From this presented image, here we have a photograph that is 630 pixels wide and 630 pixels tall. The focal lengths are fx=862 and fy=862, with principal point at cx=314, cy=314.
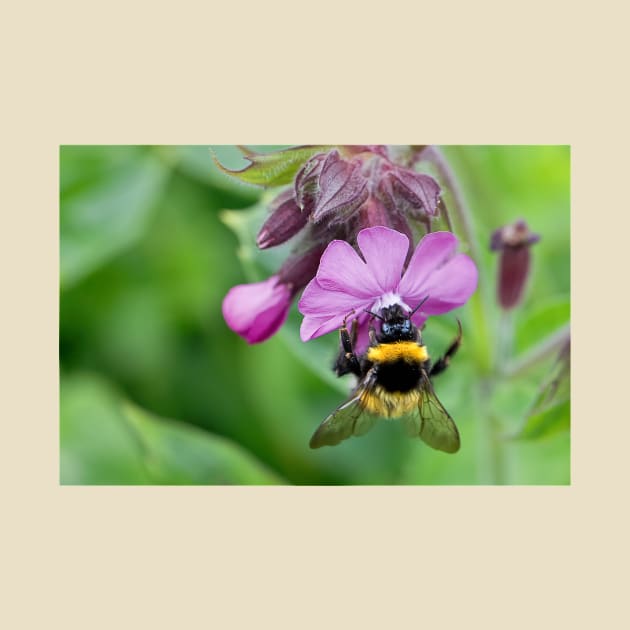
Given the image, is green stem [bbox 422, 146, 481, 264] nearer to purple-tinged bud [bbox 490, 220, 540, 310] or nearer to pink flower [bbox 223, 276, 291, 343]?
purple-tinged bud [bbox 490, 220, 540, 310]

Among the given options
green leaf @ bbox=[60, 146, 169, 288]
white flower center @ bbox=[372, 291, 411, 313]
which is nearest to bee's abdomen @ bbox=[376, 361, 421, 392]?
white flower center @ bbox=[372, 291, 411, 313]

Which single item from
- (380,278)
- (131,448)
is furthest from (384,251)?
(131,448)

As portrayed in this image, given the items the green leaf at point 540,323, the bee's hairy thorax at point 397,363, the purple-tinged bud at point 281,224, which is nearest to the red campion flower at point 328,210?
the purple-tinged bud at point 281,224

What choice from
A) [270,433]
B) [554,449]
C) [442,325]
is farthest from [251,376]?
[554,449]

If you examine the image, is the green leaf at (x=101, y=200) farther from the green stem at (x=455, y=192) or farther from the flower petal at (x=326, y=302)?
the flower petal at (x=326, y=302)

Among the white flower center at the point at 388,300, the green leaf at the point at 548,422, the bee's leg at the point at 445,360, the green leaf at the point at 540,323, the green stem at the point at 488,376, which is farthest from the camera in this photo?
the green leaf at the point at 540,323

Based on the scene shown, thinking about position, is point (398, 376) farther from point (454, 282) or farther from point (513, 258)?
point (513, 258)
